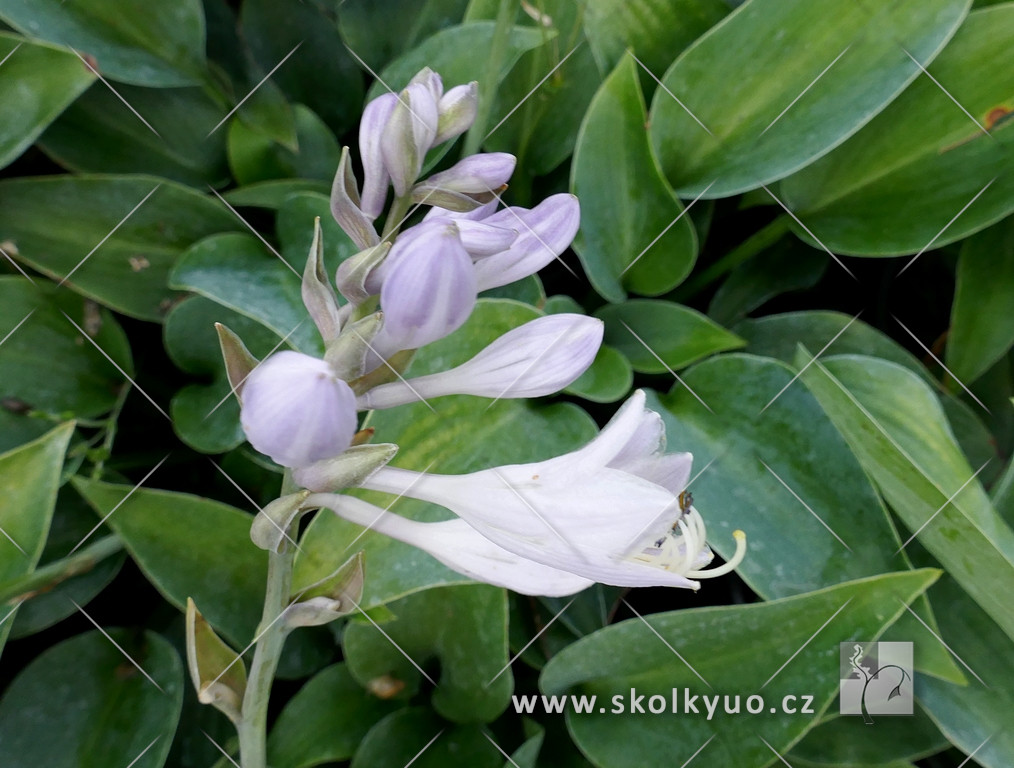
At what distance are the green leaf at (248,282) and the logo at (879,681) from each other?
0.37 m

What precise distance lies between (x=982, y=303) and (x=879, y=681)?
30 cm

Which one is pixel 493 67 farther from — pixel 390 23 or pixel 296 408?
pixel 296 408

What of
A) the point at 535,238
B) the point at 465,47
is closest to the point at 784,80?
the point at 465,47

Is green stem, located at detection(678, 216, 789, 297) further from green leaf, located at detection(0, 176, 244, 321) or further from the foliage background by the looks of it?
green leaf, located at detection(0, 176, 244, 321)

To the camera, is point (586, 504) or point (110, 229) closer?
point (586, 504)

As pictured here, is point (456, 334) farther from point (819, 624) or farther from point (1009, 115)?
point (1009, 115)

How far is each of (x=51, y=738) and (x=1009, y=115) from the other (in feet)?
2.38

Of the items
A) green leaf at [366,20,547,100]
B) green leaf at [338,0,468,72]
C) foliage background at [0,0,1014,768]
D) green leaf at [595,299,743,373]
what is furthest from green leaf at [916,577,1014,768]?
green leaf at [338,0,468,72]

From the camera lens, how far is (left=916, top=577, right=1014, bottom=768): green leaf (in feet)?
1.53

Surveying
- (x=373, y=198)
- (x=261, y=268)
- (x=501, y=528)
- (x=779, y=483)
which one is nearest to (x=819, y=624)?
(x=779, y=483)

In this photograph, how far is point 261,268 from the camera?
1.84 feet

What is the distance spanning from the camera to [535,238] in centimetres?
34

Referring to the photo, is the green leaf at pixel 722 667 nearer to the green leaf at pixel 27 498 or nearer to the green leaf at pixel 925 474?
the green leaf at pixel 925 474

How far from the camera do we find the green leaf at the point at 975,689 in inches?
18.4
